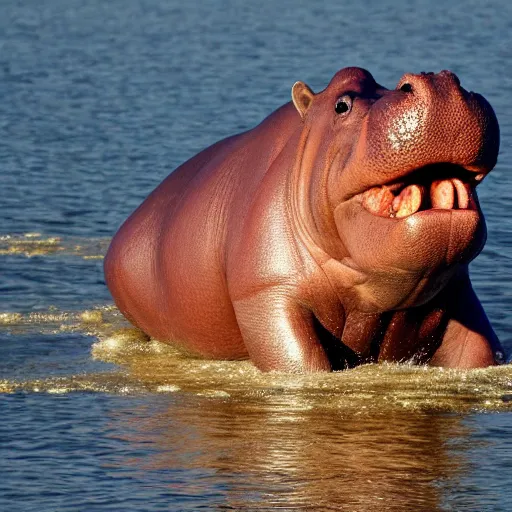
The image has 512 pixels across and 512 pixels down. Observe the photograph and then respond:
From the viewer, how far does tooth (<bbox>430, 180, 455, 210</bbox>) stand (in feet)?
32.0

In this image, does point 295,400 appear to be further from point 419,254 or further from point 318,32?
point 318,32

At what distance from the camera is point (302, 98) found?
424 inches

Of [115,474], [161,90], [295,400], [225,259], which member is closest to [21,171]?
[161,90]

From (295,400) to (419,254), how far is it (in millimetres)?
1037

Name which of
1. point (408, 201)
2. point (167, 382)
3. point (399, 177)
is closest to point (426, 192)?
point (408, 201)

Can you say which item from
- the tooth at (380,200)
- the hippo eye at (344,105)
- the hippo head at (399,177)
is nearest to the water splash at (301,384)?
the hippo head at (399,177)

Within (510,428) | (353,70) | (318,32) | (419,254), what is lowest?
(318,32)

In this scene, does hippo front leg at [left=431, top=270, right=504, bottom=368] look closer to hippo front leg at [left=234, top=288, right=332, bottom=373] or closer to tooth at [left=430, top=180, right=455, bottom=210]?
hippo front leg at [left=234, top=288, right=332, bottom=373]

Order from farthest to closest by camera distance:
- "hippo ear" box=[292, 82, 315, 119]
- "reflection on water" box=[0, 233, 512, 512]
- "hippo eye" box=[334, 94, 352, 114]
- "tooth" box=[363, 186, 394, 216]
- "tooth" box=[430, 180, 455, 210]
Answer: "hippo ear" box=[292, 82, 315, 119] → "hippo eye" box=[334, 94, 352, 114] → "tooth" box=[363, 186, 394, 216] → "tooth" box=[430, 180, 455, 210] → "reflection on water" box=[0, 233, 512, 512]

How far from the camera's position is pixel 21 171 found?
1808 centimetres

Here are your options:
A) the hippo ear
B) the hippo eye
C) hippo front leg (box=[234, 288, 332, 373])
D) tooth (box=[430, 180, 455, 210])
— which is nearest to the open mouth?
tooth (box=[430, 180, 455, 210])

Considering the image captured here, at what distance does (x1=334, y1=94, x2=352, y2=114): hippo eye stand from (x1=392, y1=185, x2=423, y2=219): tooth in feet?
2.17

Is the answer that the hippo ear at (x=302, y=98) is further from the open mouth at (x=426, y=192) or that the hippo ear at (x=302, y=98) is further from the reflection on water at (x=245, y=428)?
the reflection on water at (x=245, y=428)

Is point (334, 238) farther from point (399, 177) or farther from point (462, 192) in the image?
point (462, 192)
